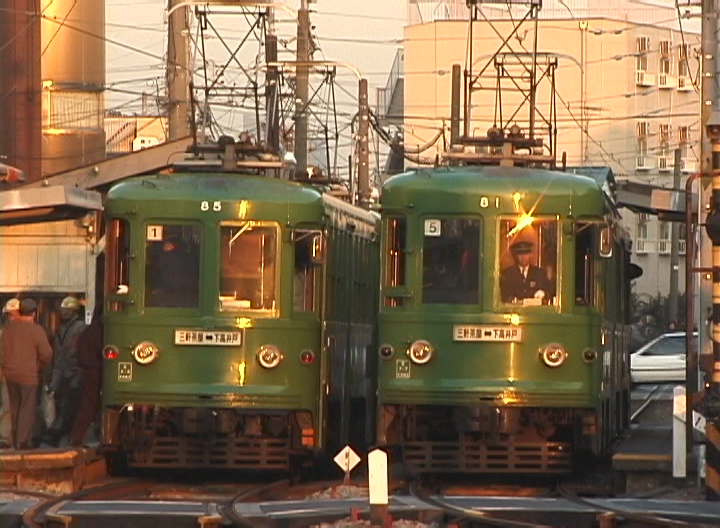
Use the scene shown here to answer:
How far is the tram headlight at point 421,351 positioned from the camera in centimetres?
1831

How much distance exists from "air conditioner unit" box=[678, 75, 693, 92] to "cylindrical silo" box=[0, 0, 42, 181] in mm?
28690

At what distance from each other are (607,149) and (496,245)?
42.7m

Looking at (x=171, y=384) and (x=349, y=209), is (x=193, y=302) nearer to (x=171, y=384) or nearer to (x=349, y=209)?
(x=171, y=384)

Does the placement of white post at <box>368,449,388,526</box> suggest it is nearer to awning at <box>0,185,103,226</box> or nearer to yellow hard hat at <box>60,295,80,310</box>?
awning at <box>0,185,103,226</box>

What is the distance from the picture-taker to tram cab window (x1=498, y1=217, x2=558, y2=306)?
18.3 m

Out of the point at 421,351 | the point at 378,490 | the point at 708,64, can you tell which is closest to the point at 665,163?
the point at 708,64

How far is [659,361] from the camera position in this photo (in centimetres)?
A: 3928

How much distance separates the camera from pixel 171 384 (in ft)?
60.7

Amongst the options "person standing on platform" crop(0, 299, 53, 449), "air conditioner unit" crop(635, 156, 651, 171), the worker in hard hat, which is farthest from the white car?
"air conditioner unit" crop(635, 156, 651, 171)

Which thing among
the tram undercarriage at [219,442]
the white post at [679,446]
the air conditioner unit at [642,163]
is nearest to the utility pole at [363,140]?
the tram undercarriage at [219,442]

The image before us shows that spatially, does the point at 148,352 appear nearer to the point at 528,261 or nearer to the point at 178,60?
the point at 528,261

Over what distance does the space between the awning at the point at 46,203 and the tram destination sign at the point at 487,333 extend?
3654 millimetres

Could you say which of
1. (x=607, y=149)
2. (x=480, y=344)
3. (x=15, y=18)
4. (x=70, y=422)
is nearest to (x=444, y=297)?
(x=480, y=344)

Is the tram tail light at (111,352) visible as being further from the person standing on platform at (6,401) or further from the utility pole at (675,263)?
the utility pole at (675,263)
